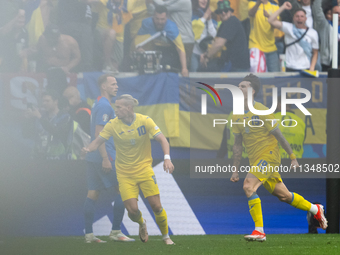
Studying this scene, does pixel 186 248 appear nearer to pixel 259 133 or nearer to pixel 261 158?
pixel 261 158

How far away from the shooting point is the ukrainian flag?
8.24m

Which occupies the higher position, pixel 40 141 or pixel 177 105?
pixel 177 105

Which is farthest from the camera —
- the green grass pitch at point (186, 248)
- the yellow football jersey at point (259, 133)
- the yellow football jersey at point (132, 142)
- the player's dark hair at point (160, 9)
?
the player's dark hair at point (160, 9)

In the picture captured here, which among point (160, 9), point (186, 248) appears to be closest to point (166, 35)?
point (160, 9)

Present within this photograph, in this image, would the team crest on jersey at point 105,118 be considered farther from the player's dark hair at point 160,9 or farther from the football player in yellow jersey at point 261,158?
the player's dark hair at point 160,9

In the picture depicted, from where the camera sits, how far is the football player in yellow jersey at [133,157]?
6.11 metres

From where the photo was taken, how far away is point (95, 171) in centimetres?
682

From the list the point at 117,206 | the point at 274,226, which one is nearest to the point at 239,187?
the point at 274,226

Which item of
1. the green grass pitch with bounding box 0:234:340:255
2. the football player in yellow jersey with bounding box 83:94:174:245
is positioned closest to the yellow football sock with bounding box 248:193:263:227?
the green grass pitch with bounding box 0:234:340:255

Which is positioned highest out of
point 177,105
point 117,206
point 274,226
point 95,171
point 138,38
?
point 138,38

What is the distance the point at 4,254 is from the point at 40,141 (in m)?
2.35

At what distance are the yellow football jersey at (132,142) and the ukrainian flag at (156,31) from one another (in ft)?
7.81

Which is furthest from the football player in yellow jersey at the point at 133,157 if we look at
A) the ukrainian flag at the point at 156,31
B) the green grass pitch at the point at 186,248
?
Result: the ukrainian flag at the point at 156,31

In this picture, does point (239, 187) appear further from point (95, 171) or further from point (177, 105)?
point (95, 171)
